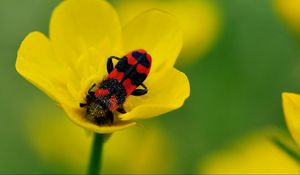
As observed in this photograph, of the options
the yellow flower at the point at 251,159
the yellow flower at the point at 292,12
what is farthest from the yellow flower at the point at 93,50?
the yellow flower at the point at 292,12

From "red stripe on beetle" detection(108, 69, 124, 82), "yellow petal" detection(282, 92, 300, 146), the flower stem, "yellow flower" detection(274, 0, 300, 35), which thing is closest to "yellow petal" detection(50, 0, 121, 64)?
"red stripe on beetle" detection(108, 69, 124, 82)

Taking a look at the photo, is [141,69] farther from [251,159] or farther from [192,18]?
[192,18]

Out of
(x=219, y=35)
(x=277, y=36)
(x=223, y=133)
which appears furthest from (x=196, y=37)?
(x=277, y=36)

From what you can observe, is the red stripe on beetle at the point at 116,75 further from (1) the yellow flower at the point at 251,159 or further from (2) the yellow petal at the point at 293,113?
(1) the yellow flower at the point at 251,159

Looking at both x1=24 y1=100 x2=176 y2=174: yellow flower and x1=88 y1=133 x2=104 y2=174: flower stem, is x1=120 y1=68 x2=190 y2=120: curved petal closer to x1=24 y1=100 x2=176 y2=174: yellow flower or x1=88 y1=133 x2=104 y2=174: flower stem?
x1=88 y1=133 x2=104 y2=174: flower stem

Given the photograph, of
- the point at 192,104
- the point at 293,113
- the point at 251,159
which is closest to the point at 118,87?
the point at 293,113
